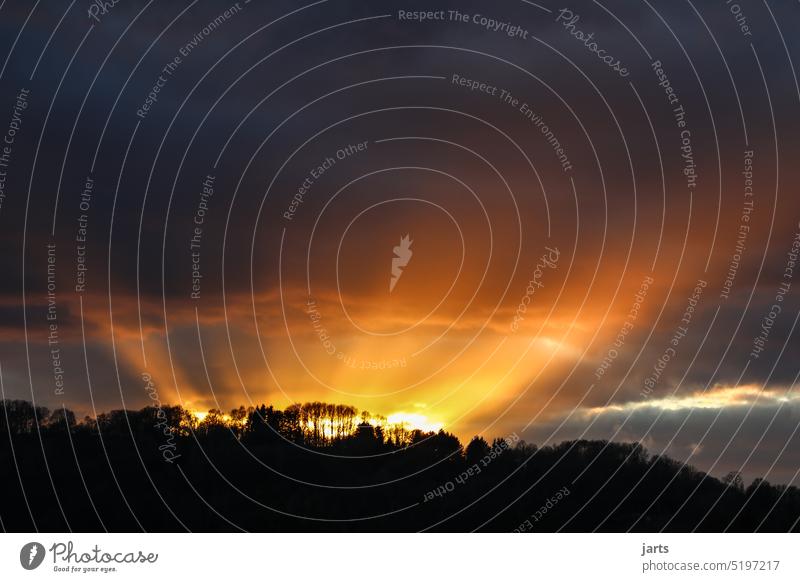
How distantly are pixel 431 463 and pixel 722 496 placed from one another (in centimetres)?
1118

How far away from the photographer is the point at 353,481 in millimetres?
36625

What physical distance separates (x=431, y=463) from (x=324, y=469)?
13.5ft

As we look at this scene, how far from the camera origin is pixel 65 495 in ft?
127

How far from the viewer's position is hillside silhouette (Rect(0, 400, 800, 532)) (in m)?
36.1

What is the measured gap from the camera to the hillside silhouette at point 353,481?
36125 millimetres
